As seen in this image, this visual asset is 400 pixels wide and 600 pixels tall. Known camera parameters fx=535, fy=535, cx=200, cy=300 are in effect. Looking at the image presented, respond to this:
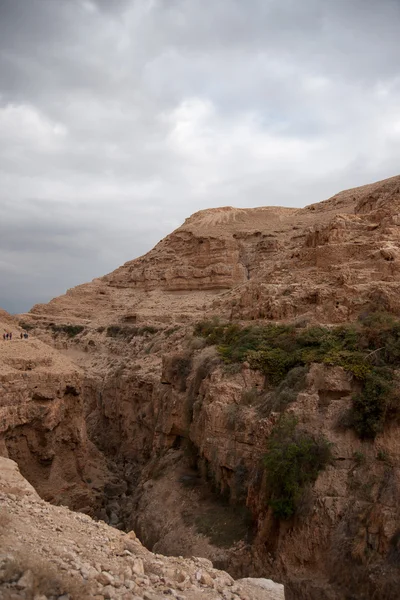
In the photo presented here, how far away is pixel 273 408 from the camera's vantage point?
12219 mm

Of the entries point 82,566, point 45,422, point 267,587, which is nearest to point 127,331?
point 45,422

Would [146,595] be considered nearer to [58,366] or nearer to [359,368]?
[359,368]

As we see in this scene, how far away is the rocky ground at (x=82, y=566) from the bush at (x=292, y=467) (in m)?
3.37

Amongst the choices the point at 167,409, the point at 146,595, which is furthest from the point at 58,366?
the point at 146,595

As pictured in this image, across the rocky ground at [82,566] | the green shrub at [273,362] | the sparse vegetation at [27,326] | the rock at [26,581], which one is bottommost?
the rocky ground at [82,566]

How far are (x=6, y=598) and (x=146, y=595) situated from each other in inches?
61.8

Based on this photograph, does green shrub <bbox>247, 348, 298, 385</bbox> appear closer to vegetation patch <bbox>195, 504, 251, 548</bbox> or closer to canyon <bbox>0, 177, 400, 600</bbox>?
canyon <bbox>0, 177, 400, 600</bbox>

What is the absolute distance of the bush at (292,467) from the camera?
10297mm

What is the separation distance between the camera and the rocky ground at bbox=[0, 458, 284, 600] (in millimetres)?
4621

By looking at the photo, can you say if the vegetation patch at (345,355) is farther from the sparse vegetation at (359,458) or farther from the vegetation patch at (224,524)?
the vegetation patch at (224,524)

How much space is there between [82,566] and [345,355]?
8.44 meters

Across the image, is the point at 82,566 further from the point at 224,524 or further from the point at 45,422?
the point at 45,422

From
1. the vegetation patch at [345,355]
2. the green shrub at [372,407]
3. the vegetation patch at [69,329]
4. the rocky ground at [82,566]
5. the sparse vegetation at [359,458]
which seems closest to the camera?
the rocky ground at [82,566]

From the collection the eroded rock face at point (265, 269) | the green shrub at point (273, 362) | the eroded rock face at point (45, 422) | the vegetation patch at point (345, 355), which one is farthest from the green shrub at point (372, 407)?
the eroded rock face at point (45, 422)
